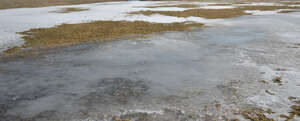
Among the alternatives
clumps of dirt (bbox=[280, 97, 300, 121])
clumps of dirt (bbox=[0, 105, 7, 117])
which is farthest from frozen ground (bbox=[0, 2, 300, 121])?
clumps of dirt (bbox=[280, 97, 300, 121])

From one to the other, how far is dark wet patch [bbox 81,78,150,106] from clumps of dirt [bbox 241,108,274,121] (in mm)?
2841

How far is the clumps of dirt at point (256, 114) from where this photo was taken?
5082 mm

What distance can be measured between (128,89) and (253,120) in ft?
11.8

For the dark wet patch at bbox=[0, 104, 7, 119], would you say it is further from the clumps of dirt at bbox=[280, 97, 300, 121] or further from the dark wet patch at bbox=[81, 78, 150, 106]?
the clumps of dirt at bbox=[280, 97, 300, 121]

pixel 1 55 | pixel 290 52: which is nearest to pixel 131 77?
pixel 1 55

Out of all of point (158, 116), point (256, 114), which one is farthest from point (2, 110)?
point (256, 114)

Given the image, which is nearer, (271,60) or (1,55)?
(271,60)

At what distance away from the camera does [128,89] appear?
6.81 m

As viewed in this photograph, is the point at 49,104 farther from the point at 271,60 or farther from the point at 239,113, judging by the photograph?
the point at 271,60

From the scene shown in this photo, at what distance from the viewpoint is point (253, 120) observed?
503 cm

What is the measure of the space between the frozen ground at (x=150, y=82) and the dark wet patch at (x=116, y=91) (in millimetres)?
28

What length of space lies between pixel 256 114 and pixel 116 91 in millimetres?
3908

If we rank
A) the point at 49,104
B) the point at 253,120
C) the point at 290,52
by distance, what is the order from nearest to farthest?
the point at 253,120 → the point at 49,104 → the point at 290,52

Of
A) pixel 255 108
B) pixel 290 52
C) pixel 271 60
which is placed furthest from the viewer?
pixel 290 52
